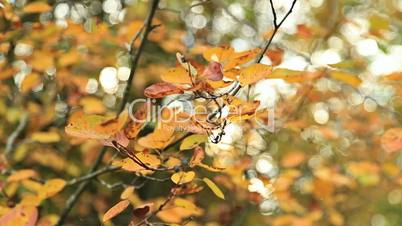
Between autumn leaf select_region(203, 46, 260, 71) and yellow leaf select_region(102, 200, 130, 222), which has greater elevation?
autumn leaf select_region(203, 46, 260, 71)

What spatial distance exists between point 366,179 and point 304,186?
20.1 inches

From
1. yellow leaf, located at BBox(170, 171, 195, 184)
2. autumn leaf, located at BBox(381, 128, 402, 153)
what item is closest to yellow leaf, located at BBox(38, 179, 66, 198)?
yellow leaf, located at BBox(170, 171, 195, 184)

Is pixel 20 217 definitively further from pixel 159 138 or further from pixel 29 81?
pixel 29 81

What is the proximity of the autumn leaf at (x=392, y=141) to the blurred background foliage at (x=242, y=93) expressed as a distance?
0.01 metres

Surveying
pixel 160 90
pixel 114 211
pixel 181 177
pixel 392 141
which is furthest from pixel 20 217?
pixel 392 141

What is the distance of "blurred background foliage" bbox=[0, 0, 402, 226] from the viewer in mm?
1615

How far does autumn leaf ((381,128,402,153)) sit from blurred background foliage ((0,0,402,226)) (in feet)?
0.03

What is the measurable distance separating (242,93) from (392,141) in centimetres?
47

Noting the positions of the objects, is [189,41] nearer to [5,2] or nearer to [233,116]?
[5,2]

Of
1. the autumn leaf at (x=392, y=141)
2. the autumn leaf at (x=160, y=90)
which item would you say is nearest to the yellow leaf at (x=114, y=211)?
the autumn leaf at (x=160, y=90)

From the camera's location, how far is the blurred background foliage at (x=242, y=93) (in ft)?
5.30

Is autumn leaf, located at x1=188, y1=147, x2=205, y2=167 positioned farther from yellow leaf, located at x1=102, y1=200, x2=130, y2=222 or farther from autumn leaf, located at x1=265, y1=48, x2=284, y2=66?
autumn leaf, located at x1=265, y1=48, x2=284, y2=66

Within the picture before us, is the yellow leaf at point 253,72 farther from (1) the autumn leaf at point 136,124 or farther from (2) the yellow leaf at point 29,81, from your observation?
(2) the yellow leaf at point 29,81

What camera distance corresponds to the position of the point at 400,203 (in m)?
4.12
